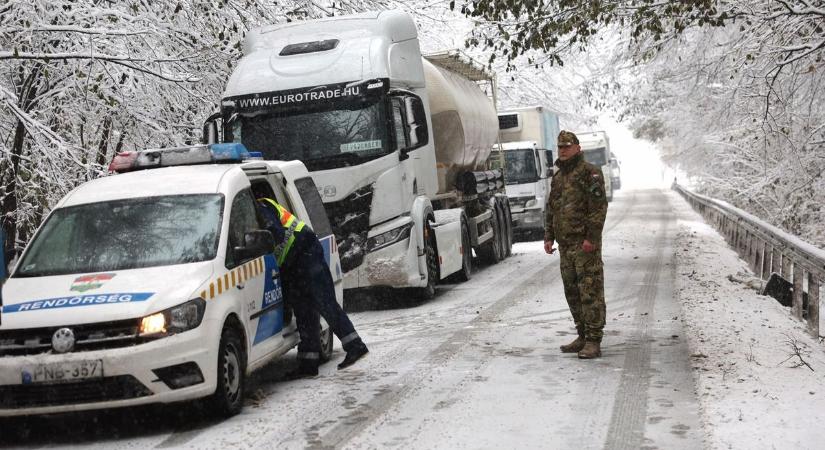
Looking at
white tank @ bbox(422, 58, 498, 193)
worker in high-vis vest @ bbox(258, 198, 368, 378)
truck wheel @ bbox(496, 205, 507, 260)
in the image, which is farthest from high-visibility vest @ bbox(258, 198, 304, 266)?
truck wheel @ bbox(496, 205, 507, 260)

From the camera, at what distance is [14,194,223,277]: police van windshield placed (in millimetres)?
7066

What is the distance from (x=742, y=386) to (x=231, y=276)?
367 cm

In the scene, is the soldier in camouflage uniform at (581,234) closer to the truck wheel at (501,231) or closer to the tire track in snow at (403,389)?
the tire track in snow at (403,389)

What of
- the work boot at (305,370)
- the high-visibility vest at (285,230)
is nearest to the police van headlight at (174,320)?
the high-visibility vest at (285,230)

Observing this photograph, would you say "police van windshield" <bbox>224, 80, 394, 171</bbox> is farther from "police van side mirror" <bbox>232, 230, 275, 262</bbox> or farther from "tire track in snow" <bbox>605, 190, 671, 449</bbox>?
"police van side mirror" <bbox>232, 230, 275, 262</bbox>

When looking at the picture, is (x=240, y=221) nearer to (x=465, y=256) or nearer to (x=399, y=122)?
(x=399, y=122)

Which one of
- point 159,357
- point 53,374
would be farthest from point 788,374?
point 53,374

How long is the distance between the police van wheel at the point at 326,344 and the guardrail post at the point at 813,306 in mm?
4760

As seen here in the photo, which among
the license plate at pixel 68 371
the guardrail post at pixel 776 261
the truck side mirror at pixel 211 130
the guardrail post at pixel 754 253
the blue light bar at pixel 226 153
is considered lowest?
the guardrail post at pixel 754 253

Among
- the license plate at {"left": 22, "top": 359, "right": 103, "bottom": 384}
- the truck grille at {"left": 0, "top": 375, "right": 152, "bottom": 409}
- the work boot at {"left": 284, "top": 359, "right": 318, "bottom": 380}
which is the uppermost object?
the license plate at {"left": 22, "top": 359, "right": 103, "bottom": 384}

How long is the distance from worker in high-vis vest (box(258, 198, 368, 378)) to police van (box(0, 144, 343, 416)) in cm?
13

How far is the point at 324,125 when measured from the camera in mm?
12633

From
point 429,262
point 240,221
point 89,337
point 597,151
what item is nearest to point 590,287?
point 240,221

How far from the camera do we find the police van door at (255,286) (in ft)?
23.8
